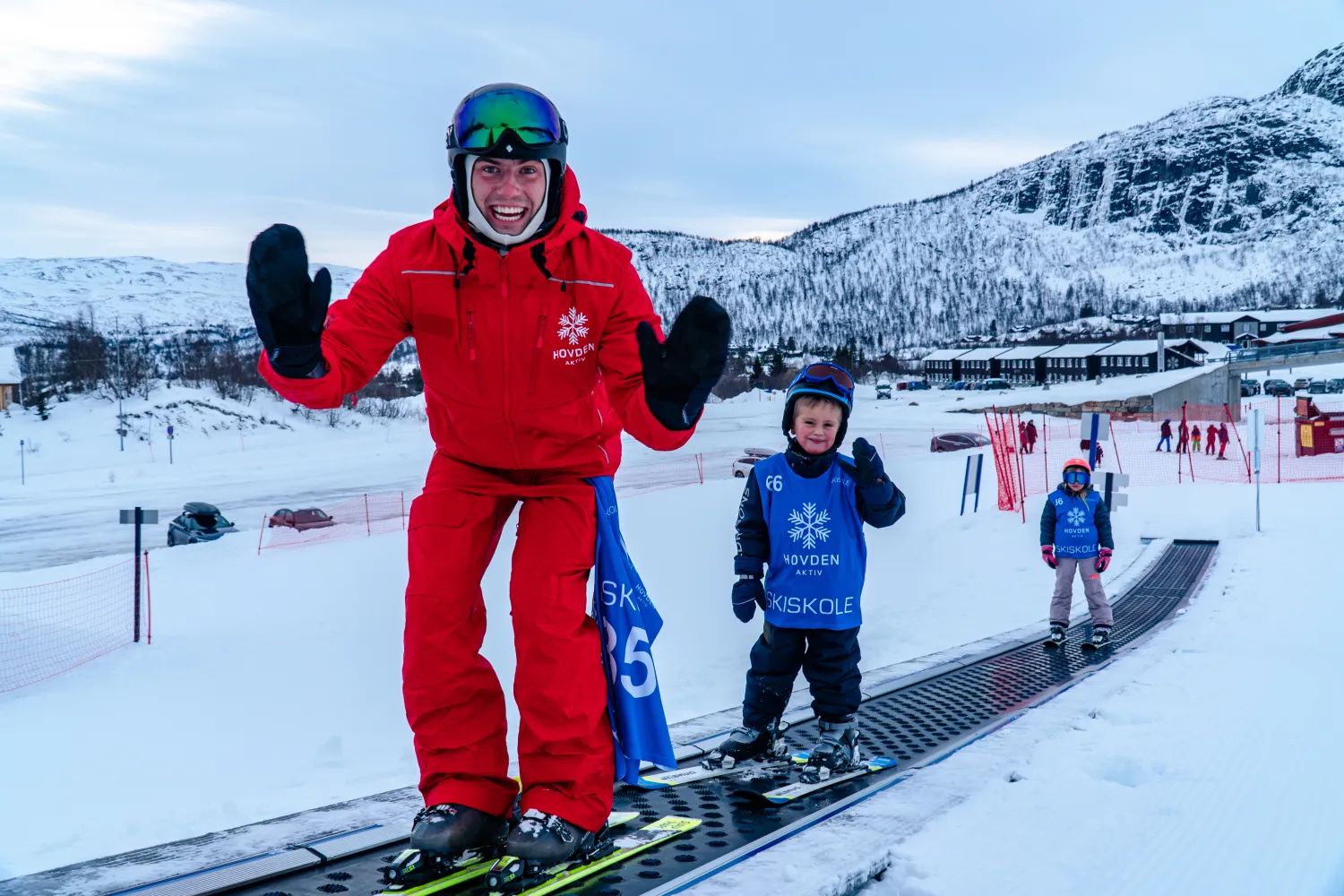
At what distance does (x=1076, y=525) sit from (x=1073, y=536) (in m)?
0.09

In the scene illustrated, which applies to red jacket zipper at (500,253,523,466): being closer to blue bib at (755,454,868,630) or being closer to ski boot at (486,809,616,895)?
ski boot at (486,809,616,895)

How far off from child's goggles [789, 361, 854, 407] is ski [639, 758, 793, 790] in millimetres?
1526

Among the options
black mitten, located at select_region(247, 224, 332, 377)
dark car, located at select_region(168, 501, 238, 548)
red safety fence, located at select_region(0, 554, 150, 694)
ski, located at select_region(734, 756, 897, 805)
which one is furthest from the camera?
dark car, located at select_region(168, 501, 238, 548)

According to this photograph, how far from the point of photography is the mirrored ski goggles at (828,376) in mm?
3842

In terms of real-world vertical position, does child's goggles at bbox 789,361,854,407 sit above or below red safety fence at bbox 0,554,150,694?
above

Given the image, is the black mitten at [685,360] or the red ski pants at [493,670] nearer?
the black mitten at [685,360]

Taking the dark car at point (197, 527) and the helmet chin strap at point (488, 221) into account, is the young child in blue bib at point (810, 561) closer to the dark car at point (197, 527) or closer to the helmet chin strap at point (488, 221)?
the helmet chin strap at point (488, 221)

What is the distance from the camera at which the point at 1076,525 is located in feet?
24.0

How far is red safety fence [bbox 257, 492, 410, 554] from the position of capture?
16.5m

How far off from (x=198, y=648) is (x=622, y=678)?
708 cm

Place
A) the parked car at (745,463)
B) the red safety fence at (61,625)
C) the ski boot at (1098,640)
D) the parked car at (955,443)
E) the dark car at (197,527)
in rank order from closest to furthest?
the ski boot at (1098,640), the red safety fence at (61,625), the dark car at (197,527), the parked car at (745,463), the parked car at (955,443)

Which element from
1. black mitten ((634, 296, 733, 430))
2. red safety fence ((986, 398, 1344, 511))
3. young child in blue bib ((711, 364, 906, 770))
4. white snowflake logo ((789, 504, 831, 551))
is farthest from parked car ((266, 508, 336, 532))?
black mitten ((634, 296, 733, 430))

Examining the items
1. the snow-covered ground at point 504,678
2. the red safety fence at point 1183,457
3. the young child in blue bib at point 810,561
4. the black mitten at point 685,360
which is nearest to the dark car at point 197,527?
the snow-covered ground at point 504,678

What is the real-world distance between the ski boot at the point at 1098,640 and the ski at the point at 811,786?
3.65 metres
